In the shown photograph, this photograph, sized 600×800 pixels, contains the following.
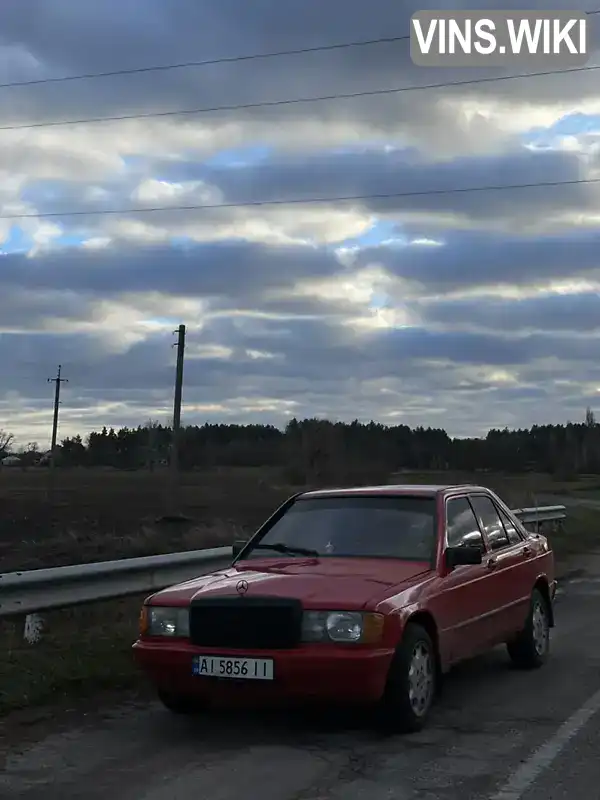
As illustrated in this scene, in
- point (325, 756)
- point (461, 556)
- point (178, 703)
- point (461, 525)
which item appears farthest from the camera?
point (461, 525)

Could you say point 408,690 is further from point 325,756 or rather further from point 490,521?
point 490,521

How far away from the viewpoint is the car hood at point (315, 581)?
6.41 metres

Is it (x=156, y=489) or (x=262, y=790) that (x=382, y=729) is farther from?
(x=156, y=489)

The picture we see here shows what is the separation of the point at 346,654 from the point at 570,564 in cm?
1383

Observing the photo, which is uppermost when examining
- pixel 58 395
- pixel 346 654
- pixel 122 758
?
pixel 58 395

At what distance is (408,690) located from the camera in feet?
21.1

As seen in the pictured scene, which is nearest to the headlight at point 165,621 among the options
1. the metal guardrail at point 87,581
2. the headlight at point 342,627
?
the headlight at point 342,627

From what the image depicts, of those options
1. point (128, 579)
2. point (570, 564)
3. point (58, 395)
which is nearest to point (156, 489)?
point (58, 395)

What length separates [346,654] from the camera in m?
6.16

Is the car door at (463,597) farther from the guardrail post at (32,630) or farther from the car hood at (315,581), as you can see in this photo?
the guardrail post at (32,630)

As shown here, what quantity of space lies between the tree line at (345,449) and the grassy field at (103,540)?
2.75 metres

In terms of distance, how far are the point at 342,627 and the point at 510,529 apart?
3.24m

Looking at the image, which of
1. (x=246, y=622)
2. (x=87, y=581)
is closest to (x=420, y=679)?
(x=246, y=622)

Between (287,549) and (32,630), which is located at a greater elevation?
(287,549)
